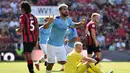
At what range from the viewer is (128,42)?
107ft

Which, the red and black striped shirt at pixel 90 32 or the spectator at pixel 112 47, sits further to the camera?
the spectator at pixel 112 47

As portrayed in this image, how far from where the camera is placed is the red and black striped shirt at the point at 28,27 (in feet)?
48.7

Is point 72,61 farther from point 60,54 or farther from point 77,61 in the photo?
point 60,54

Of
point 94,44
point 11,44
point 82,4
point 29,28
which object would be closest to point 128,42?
point 82,4

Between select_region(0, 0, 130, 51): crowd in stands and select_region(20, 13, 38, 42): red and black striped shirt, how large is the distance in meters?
16.0

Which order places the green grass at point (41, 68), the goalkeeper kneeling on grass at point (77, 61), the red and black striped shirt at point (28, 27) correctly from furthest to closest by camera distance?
1. the green grass at point (41, 68)
2. the red and black striped shirt at point (28, 27)
3. the goalkeeper kneeling on grass at point (77, 61)

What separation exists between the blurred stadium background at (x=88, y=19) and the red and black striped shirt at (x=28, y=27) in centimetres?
1409

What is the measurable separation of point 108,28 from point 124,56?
4.34m

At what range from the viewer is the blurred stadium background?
3023cm

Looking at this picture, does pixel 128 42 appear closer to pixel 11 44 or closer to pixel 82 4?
pixel 82 4

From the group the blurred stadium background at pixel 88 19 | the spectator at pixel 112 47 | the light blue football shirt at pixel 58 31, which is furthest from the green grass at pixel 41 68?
the spectator at pixel 112 47

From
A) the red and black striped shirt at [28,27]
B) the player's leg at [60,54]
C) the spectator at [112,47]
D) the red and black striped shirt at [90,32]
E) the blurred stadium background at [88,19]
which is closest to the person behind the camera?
the red and black striped shirt at [28,27]

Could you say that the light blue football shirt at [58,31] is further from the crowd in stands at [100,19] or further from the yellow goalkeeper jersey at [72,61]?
the crowd in stands at [100,19]

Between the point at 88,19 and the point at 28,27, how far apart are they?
19.9 m
